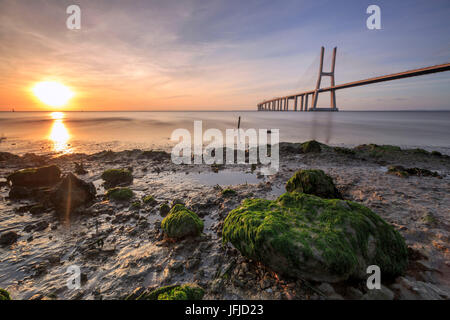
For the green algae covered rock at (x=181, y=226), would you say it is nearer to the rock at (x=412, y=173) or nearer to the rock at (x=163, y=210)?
the rock at (x=163, y=210)

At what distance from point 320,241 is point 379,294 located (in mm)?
1066

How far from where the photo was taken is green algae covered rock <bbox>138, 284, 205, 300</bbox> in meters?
3.06

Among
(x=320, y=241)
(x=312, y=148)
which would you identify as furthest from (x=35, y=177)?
(x=312, y=148)

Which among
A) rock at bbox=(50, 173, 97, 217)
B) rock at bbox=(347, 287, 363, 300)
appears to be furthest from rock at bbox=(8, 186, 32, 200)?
rock at bbox=(347, 287, 363, 300)

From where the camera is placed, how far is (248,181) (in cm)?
947

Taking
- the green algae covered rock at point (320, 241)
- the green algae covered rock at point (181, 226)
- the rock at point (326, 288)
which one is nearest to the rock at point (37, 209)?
the green algae covered rock at point (181, 226)

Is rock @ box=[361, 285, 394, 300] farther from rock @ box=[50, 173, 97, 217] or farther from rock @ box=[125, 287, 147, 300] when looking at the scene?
rock @ box=[50, 173, 97, 217]

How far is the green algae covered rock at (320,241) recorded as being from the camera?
3093 mm

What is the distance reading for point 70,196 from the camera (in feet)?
21.3

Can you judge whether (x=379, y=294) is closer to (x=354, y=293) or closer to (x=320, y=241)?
(x=354, y=293)

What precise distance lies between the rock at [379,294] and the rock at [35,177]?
36.4 ft

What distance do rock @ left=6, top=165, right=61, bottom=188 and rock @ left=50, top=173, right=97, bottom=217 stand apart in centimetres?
231
